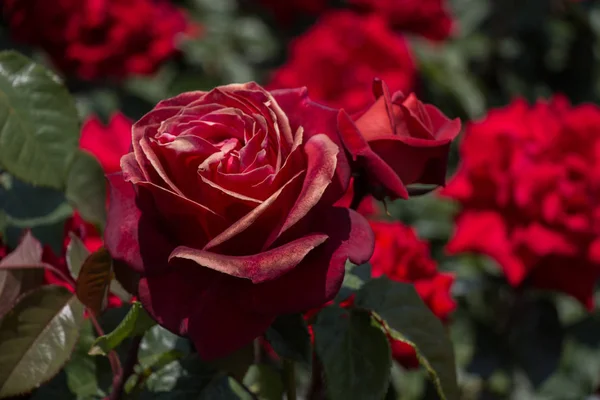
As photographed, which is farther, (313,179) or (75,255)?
(75,255)

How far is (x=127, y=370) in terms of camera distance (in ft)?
1.78

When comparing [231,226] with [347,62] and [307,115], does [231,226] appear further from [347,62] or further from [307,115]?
[347,62]

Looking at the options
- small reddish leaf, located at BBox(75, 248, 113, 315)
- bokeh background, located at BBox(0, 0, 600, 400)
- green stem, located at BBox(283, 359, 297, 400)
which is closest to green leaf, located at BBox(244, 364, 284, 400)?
green stem, located at BBox(283, 359, 297, 400)

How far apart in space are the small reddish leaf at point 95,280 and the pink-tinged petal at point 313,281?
114 mm

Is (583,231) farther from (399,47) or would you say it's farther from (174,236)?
(174,236)

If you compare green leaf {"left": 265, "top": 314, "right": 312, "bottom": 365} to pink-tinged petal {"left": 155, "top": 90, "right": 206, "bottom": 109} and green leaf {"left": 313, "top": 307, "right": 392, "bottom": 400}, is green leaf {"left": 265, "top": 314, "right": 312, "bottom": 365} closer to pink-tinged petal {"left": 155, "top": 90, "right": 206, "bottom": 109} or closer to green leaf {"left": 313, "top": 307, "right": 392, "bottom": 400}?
green leaf {"left": 313, "top": 307, "right": 392, "bottom": 400}

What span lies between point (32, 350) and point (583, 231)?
73 cm

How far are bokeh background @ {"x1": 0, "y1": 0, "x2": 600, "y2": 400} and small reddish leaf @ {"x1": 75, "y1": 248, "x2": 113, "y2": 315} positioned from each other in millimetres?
466

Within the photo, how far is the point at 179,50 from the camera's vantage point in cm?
161

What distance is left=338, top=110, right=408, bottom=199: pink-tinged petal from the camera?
0.53m

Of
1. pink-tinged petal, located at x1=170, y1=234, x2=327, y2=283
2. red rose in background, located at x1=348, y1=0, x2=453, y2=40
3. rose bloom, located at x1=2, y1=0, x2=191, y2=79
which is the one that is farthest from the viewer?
red rose in background, located at x1=348, y1=0, x2=453, y2=40

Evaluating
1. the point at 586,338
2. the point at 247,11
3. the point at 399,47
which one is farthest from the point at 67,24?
the point at 586,338

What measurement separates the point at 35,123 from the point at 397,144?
266 millimetres

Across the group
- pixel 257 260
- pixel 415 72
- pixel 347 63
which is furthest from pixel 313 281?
pixel 415 72
